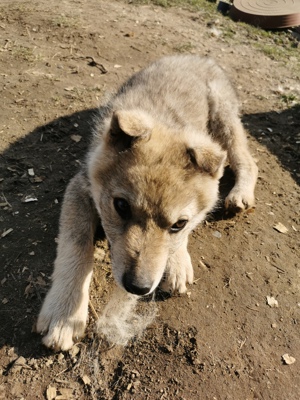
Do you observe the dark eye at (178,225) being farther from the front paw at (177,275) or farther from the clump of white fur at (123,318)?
the clump of white fur at (123,318)

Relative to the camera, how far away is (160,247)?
287 cm

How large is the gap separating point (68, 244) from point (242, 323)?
173cm

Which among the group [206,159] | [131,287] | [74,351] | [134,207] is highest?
[206,159]

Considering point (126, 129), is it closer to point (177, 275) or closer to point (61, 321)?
point (177, 275)

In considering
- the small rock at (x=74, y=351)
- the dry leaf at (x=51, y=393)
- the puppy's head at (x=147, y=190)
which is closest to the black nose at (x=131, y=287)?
the puppy's head at (x=147, y=190)

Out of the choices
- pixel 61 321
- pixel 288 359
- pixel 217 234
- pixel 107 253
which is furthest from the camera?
pixel 217 234

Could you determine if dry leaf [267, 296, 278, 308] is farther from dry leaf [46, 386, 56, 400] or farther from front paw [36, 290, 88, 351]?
dry leaf [46, 386, 56, 400]

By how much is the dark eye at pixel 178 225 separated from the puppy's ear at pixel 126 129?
75 cm

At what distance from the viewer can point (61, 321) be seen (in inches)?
119

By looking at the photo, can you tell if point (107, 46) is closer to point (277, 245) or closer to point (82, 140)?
point (82, 140)

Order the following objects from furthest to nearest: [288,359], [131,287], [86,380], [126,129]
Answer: [288,359], [126,129], [86,380], [131,287]

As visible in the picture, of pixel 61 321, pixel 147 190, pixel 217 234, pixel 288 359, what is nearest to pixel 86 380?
pixel 61 321

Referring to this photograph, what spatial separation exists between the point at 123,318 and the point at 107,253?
0.72 meters

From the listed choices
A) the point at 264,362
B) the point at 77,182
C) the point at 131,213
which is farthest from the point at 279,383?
the point at 77,182
